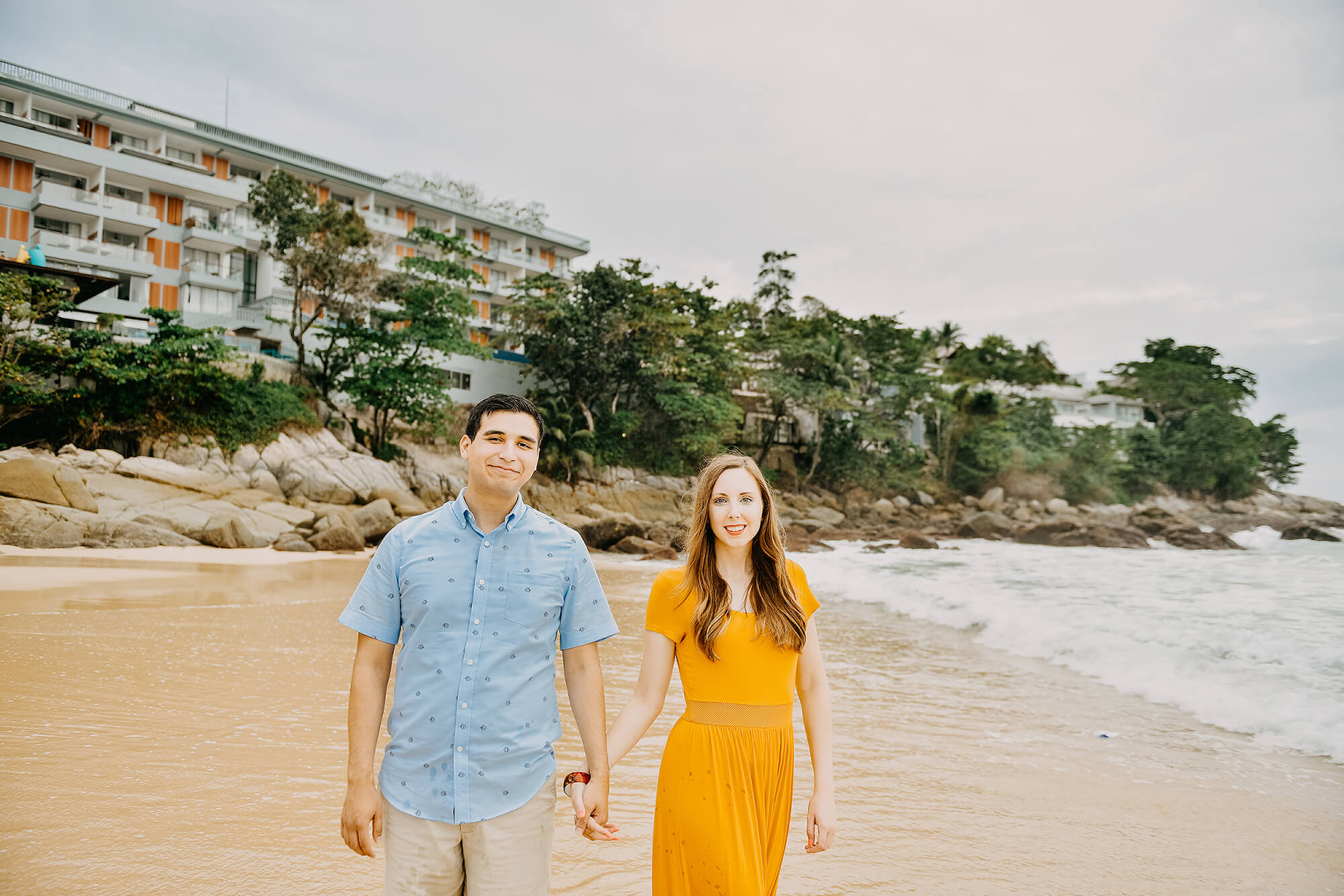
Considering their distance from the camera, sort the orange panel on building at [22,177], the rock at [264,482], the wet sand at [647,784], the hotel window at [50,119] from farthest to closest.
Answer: the hotel window at [50,119], the orange panel on building at [22,177], the rock at [264,482], the wet sand at [647,784]

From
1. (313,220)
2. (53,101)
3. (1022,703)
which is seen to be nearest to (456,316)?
(313,220)

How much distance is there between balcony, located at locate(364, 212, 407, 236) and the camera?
1521 inches

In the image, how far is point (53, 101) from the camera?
99.9ft

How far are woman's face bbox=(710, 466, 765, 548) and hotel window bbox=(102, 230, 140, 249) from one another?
35.7 meters

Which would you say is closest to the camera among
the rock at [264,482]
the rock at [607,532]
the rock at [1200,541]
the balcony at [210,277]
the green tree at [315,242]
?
the rock at [264,482]

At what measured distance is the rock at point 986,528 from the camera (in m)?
31.2

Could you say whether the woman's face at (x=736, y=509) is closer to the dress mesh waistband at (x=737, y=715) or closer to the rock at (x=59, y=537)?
the dress mesh waistband at (x=737, y=715)

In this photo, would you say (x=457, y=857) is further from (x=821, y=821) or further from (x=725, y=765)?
(x=821, y=821)

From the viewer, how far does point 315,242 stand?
2438 centimetres

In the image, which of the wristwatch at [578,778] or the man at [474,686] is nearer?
the man at [474,686]

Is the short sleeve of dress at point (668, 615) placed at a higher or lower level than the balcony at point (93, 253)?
lower

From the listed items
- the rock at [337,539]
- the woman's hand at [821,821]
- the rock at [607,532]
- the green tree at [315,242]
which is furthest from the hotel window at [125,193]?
the woman's hand at [821,821]

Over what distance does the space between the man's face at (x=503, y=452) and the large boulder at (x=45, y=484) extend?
56.5 feet

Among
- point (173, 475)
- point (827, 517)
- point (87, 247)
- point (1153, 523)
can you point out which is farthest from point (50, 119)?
point (1153, 523)
